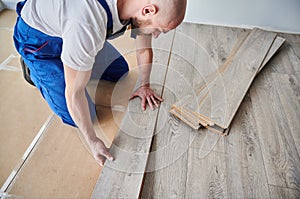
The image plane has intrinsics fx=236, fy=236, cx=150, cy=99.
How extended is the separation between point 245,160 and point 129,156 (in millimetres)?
528

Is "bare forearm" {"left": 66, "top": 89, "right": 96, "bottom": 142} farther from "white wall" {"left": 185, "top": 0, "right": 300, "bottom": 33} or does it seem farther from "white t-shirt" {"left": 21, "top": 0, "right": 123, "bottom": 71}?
"white wall" {"left": 185, "top": 0, "right": 300, "bottom": 33}

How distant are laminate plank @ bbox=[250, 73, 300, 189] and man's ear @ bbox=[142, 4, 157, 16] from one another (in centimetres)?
83

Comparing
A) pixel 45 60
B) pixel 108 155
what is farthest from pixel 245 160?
pixel 45 60

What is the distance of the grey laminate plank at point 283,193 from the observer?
3.13 ft

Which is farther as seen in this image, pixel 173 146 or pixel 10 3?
pixel 10 3

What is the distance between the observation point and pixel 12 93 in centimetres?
132

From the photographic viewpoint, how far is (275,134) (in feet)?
3.87

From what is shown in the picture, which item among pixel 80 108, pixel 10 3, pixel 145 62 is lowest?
pixel 10 3

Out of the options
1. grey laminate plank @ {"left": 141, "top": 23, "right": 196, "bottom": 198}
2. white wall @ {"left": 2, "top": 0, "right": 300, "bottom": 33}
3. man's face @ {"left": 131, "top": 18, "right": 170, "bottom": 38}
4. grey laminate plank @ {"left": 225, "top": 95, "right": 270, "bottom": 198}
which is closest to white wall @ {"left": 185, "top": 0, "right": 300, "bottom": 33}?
white wall @ {"left": 2, "top": 0, "right": 300, "bottom": 33}

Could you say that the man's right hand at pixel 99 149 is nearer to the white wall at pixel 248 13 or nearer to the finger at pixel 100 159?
the finger at pixel 100 159

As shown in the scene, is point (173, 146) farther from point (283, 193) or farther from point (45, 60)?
point (45, 60)

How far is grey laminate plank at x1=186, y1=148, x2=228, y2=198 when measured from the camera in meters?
0.95

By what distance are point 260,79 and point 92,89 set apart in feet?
3.37

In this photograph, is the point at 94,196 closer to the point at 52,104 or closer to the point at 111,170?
the point at 111,170
